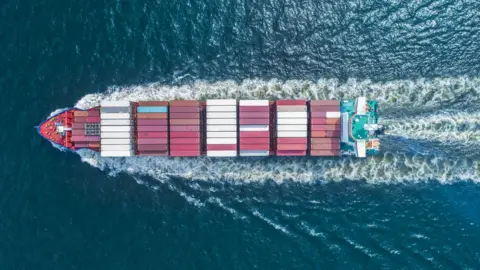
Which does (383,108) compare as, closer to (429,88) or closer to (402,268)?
(429,88)

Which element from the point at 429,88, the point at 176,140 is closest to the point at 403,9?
the point at 429,88

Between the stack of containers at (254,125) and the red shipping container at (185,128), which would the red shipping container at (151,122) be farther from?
the stack of containers at (254,125)

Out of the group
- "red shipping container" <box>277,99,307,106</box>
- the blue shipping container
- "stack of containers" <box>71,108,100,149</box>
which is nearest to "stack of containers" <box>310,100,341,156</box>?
"red shipping container" <box>277,99,307,106</box>

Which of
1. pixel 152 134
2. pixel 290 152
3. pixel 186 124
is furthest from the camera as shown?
pixel 152 134

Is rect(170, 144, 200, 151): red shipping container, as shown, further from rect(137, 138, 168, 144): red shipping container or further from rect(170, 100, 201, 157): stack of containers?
rect(137, 138, 168, 144): red shipping container

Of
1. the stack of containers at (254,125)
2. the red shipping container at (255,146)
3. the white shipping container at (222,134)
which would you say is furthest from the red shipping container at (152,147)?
the red shipping container at (255,146)

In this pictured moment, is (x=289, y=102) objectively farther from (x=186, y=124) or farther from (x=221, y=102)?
(x=186, y=124)

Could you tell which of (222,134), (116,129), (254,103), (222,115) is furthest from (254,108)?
(116,129)
